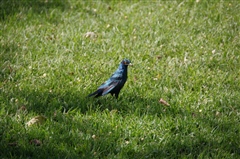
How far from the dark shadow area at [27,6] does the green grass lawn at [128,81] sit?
0.06ft

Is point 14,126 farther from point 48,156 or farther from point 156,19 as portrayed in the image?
point 156,19

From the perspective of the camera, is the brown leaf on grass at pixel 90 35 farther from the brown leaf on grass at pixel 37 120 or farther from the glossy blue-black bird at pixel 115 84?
the brown leaf on grass at pixel 37 120

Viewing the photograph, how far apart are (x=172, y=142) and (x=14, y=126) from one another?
133cm

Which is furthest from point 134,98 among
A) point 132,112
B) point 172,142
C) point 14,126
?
point 14,126

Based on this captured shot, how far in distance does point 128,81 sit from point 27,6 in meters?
2.64

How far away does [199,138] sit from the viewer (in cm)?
378

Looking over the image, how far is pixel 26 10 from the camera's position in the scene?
6.48 meters

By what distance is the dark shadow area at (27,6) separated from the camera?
6383 millimetres

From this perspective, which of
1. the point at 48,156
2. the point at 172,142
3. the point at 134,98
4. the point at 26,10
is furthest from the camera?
the point at 26,10

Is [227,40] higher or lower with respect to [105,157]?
higher

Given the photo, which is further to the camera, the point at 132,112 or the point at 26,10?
the point at 26,10

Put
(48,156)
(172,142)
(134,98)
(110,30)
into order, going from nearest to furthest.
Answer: (48,156) < (172,142) < (134,98) < (110,30)

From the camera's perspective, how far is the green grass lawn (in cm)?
366

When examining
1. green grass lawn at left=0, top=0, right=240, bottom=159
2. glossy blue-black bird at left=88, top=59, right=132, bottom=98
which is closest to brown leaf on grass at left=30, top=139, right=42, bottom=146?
green grass lawn at left=0, top=0, right=240, bottom=159
